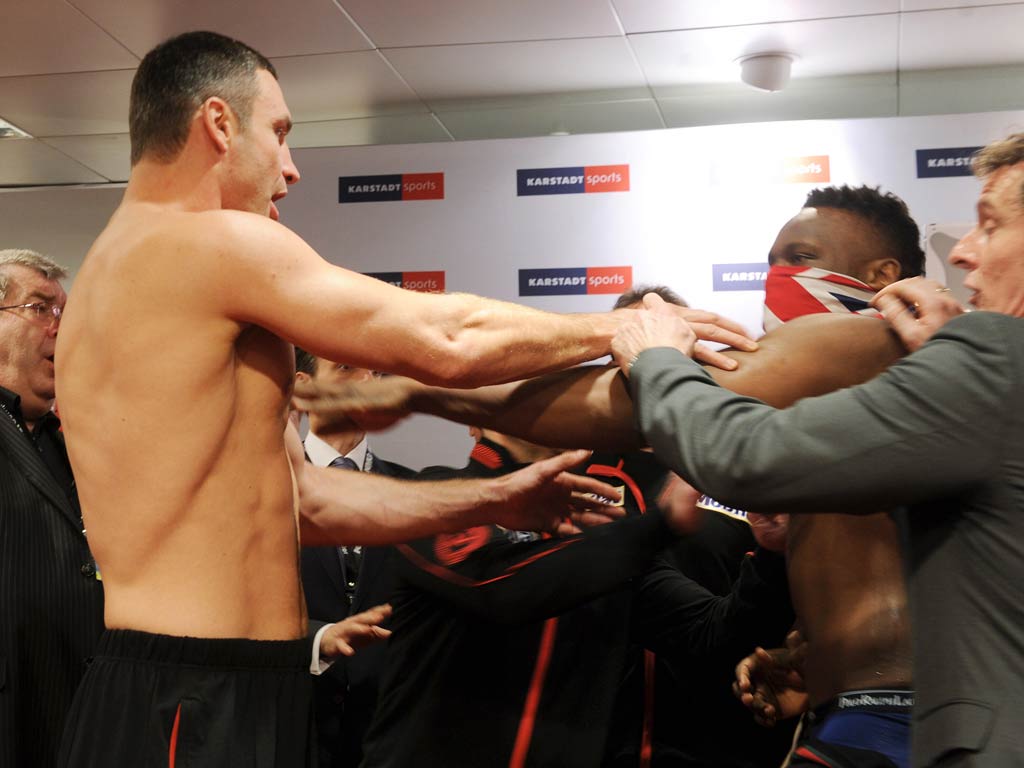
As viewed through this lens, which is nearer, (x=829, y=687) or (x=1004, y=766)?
(x=1004, y=766)

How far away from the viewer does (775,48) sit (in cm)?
484

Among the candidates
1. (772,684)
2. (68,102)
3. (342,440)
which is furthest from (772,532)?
(68,102)

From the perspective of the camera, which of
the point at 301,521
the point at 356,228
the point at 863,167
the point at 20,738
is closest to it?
the point at 301,521

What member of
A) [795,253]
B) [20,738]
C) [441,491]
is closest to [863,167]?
[795,253]

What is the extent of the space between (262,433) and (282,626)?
29cm

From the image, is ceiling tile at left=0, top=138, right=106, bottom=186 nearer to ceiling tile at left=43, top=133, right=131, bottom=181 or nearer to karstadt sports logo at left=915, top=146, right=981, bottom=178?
ceiling tile at left=43, top=133, right=131, bottom=181

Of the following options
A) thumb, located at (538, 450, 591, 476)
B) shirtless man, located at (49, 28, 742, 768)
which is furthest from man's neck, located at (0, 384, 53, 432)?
thumb, located at (538, 450, 591, 476)

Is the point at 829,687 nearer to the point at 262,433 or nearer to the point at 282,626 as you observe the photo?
the point at 282,626

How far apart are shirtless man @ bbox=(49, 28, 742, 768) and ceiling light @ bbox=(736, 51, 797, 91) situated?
11.9 feet

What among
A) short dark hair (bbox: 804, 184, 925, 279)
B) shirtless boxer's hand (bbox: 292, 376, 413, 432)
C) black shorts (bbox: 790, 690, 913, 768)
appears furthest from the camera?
short dark hair (bbox: 804, 184, 925, 279)

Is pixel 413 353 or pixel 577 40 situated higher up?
pixel 577 40

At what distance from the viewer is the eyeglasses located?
9.89ft

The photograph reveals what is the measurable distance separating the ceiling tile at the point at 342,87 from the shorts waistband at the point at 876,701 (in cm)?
394

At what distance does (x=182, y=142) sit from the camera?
5.70ft
